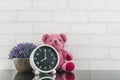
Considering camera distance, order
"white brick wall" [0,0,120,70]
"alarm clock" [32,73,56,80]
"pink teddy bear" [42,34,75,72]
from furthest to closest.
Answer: "white brick wall" [0,0,120,70] < "pink teddy bear" [42,34,75,72] < "alarm clock" [32,73,56,80]

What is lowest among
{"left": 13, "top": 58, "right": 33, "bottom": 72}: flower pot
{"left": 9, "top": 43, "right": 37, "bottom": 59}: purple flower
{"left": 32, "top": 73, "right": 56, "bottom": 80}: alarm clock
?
{"left": 32, "top": 73, "right": 56, "bottom": 80}: alarm clock

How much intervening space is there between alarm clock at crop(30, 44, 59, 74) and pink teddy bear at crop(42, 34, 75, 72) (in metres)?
0.10

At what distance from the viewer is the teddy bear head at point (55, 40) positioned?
1308 millimetres

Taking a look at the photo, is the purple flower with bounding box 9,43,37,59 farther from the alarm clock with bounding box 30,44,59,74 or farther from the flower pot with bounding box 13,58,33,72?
the alarm clock with bounding box 30,44,59,74

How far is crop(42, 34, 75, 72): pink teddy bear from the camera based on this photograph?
129cm

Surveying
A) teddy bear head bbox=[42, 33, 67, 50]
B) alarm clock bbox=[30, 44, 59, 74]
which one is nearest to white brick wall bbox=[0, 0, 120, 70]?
teddy bear head bbox=[42, 33, 67, 50]

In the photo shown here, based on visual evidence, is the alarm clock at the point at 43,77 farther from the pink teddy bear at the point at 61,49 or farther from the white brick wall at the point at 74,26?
the white brick wall at the point at 74,26

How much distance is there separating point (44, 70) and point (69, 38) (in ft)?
1.18

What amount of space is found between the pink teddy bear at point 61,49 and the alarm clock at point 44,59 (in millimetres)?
101

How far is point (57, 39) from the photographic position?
1.32m

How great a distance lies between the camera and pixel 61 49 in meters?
1.34

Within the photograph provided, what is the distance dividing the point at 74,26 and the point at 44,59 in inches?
14.8

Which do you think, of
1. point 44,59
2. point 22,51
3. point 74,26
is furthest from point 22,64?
point 74,26

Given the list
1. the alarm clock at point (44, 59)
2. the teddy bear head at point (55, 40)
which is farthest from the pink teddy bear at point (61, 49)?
the alarm clock at point (44, 59)
